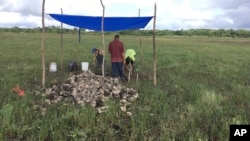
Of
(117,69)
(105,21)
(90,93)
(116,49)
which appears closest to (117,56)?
(116,49)

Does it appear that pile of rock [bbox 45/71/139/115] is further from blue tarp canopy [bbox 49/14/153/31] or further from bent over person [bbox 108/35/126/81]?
blue tarp canopy [bbox 49/14/153/31]

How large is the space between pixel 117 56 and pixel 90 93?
3.10 metres

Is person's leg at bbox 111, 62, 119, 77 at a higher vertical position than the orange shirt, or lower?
lower

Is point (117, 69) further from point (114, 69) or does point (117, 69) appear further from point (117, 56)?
point (117, 56)

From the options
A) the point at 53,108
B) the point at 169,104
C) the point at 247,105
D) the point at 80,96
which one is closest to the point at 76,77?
the point at 80,96

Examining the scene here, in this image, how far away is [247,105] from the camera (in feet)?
26.0

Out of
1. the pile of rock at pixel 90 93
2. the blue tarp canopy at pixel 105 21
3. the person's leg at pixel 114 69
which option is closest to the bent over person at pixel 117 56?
the person's leg at pixel 114 69

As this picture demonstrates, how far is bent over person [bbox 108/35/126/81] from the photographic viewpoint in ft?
37.0

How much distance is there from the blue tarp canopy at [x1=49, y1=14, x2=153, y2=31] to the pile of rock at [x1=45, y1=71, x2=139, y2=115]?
9.68 ft

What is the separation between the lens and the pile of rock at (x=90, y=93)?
25.8ft

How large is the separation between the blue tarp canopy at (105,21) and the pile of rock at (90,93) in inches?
116

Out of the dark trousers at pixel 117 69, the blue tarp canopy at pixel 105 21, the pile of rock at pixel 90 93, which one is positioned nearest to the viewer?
the pile of rock at pixel 90 93

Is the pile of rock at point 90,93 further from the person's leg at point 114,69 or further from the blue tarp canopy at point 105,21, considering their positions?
the blue tarp canopy at point 105,21

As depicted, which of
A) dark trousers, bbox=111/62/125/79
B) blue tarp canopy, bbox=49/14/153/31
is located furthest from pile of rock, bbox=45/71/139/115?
blue tarp canopy, bbox=49/14/153/31
